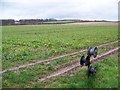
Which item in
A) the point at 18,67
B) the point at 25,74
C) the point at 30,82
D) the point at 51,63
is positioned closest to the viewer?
the point at 30,82

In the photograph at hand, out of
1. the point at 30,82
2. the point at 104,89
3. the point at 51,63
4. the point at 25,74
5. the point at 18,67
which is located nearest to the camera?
the point at 104,89

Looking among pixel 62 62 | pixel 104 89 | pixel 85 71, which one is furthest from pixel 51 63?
pixel 104 89

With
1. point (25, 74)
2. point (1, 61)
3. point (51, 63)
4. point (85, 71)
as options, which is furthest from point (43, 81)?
point (1, 61)

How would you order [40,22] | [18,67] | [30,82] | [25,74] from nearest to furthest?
[30,82] < [25,74] < [18,67] < [40,22]

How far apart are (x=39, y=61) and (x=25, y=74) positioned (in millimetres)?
3951

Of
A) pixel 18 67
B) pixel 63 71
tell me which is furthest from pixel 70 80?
pixel 18 67

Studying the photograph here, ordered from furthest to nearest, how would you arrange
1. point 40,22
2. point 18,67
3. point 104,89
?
point 40,22 → point 18,67 → point 104,89

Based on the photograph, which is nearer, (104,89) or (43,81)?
(104,89)

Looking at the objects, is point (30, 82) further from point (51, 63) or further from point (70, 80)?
point (51, 63)

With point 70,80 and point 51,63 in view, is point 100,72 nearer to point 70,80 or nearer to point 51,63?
point 70,80

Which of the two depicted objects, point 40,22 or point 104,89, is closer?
point 104,89

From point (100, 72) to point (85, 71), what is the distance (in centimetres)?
72

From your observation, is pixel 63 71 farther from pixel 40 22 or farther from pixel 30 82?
pixel 40 22

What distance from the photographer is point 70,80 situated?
41.2 feet
